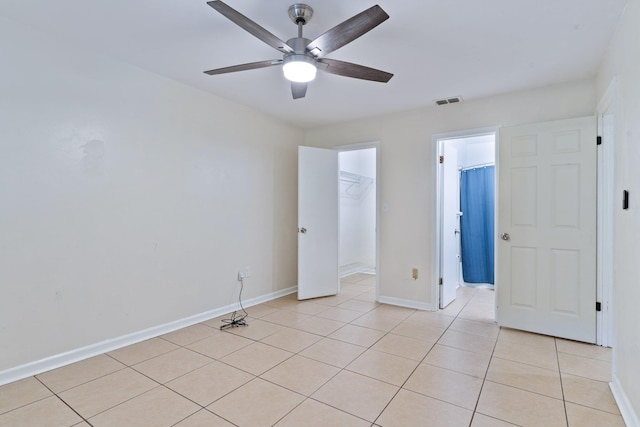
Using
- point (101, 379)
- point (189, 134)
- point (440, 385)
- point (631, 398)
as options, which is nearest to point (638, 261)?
point (631, 398)

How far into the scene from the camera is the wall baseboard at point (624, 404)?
1.67 metres

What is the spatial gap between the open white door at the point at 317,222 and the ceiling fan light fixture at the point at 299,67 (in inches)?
81.1

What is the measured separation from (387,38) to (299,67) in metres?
0.74

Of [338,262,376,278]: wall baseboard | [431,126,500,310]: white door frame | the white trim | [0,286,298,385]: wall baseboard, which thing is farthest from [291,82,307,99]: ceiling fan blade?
[338,262,376,278]: wall baseboard

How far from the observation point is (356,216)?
20.3 ft

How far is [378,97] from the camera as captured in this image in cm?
351

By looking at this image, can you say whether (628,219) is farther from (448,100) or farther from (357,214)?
(357,214)

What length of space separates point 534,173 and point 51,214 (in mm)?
4139

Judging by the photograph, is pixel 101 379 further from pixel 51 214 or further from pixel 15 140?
pixel 15 140

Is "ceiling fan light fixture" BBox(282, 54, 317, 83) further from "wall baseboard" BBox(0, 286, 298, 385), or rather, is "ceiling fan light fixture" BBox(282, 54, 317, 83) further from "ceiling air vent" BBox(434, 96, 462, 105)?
"wall baseboard" BBox(0, 286, 298, 385)

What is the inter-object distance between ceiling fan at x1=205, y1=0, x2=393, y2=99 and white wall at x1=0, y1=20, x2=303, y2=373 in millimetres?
1176

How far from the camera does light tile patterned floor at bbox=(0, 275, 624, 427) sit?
6.00ft

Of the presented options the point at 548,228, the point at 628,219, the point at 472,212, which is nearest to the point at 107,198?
the point at 628,219

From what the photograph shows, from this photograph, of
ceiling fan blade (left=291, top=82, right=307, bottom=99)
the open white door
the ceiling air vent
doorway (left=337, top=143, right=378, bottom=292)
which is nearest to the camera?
ceiling fan blade (left=291, top=82, right=307, bottom=99)
